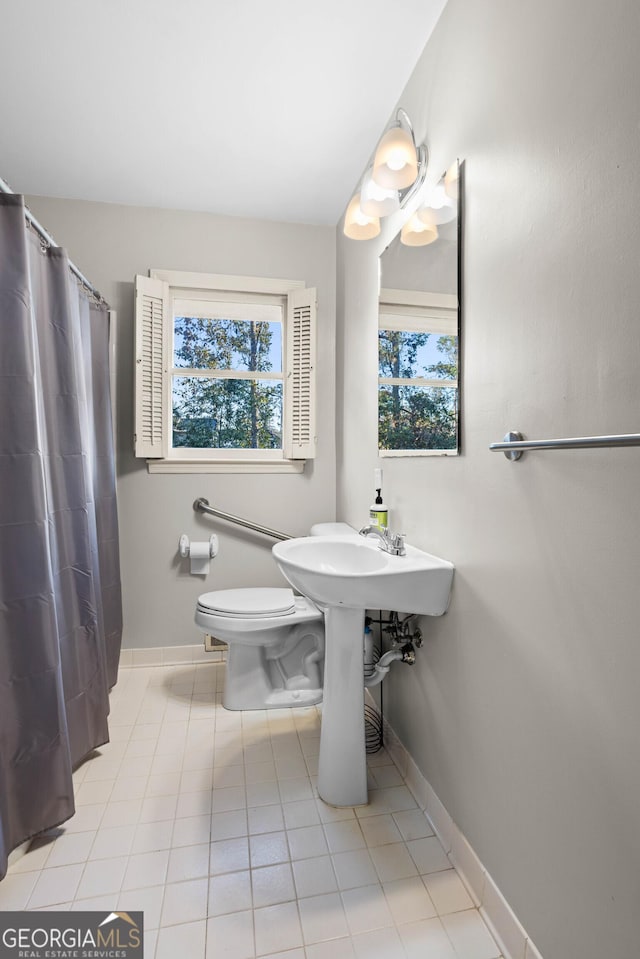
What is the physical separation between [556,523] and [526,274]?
0.52 m

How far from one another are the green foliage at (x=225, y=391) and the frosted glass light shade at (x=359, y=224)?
0.87m

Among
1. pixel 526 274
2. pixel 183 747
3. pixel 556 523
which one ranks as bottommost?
pixel 183 747

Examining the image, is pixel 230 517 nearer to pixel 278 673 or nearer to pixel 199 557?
pixel 199 557

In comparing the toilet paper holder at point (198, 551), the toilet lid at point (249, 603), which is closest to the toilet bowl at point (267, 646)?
the toilet lid at point (249, 603)

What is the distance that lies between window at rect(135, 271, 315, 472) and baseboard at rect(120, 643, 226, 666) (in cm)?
94

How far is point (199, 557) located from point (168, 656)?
551mm

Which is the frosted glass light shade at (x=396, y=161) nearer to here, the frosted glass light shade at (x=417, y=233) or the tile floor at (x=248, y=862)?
the frosted glass light shade at (x=417, y=233)

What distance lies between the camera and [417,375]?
158cm

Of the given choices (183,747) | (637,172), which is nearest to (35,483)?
(183,747)

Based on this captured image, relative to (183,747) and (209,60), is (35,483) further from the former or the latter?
(209,60)

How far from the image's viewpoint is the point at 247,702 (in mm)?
2109

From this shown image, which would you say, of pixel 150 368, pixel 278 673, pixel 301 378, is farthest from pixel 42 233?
pixel 278 673
